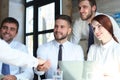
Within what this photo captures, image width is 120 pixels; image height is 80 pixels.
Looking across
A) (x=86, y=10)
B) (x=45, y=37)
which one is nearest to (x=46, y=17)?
(x=45, y=37)

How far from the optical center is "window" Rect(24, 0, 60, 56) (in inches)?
191

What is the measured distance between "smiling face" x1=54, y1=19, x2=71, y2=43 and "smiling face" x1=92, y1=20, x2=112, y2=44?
522 millimetres

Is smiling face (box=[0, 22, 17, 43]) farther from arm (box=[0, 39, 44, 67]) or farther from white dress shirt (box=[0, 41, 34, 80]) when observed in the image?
arm (box=[0, 39, 44, 67])

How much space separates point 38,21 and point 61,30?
2.78m

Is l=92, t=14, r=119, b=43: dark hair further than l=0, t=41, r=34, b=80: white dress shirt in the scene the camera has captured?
No

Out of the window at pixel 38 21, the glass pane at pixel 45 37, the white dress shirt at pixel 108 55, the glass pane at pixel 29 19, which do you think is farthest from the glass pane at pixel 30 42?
the white dress shirt at pixel 108 55

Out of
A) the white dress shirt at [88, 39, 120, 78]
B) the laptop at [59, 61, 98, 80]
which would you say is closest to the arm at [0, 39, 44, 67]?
the laptop at [59, 61, 98, 80]

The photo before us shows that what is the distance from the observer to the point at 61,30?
255 cm

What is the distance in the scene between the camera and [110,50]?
2135 millimetres

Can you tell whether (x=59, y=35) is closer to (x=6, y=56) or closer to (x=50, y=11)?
(x=6, y=56)

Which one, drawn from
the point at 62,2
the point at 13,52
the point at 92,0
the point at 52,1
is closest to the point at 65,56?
the point at 92,0

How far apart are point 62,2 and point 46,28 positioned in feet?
2.94

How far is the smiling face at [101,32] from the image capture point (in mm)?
2078

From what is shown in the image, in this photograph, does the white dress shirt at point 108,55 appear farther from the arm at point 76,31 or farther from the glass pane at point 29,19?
the glass pane at point 29,19
